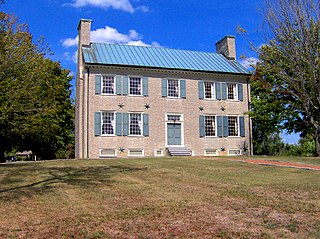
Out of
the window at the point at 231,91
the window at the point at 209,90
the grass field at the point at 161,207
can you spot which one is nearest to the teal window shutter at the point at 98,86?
the window at the point at 209,90

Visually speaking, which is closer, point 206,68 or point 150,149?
point 150,149

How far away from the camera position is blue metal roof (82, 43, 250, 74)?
24.8 meters

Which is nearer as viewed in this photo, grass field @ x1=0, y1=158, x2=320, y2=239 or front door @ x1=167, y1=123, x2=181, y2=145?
grass field @ x1=0, y1=158, x2=320, y2=239

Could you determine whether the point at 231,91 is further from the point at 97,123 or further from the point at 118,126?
the point at 97,123

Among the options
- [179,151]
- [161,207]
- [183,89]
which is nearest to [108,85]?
[183,89]

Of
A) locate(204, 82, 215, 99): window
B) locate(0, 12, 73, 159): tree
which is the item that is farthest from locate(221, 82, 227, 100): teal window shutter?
locate(0, 12, 73, 159): tree

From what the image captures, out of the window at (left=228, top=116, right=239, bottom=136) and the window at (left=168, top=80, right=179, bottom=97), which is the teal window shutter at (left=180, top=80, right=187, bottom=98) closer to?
the window at (left=168, top=80, right=179, bottom=97)

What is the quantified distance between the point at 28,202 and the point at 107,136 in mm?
16176

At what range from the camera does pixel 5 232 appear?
5.38 metres

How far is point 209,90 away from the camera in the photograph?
87.4ft

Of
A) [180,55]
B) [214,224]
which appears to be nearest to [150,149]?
[180,55]

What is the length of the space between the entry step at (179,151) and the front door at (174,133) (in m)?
0.47

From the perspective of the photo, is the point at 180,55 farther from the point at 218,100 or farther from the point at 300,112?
the point at 300,112

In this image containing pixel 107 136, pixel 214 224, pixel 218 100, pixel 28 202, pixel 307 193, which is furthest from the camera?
pixel 218 100
